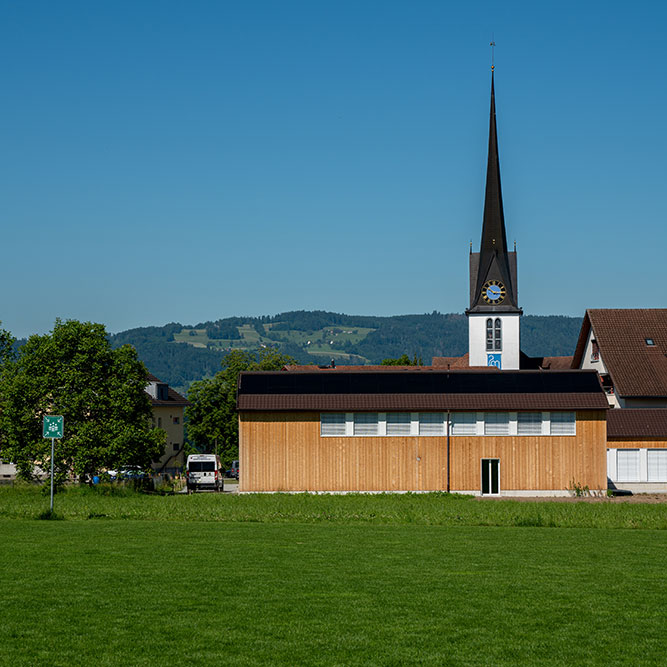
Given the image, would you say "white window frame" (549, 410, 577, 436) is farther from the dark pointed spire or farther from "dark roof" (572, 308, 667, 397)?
the dark pointed spire

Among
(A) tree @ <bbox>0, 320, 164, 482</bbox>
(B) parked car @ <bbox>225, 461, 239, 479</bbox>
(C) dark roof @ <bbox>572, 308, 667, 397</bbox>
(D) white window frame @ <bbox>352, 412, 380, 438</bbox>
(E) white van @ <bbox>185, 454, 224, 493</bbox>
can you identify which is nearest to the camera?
(A) tree @ <bbox>0, 320, 164, 482</bbox>

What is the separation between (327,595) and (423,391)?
36.9 metres

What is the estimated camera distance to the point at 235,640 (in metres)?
11.9

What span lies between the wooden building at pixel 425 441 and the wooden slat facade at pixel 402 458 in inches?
2.0

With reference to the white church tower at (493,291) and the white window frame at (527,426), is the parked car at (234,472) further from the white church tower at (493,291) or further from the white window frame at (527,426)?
the white window frame at (527,426)

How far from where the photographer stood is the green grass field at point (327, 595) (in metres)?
11.5

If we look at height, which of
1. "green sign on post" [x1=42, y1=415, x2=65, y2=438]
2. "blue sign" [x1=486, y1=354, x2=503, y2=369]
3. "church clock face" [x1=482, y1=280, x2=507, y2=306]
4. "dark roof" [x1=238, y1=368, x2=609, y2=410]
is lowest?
"green sign on post" [x1=42, y1=415, x2=65, y2=438]

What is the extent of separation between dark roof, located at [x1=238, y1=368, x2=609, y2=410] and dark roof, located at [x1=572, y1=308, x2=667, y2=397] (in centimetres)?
1446

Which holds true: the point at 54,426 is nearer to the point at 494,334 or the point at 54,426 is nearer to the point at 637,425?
the point at 637,425

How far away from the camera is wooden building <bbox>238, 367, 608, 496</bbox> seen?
166 feet

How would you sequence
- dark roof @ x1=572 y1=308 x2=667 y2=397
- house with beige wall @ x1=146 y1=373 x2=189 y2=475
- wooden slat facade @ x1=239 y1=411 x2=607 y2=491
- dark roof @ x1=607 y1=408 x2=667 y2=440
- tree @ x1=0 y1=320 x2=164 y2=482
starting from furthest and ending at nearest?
house with beige wall @ x1=146 y1=373 x2=189 y2=475, dark roof @ x1=572 y1=308 x2=667 y2=397, dark roof @ x1=607 y1=408 x2=667 y2=440, wooden slat facade @ x1=239 y1=411 x2=607 y2=491, tree @ x1=0 y1=320 x2=164 y2=482

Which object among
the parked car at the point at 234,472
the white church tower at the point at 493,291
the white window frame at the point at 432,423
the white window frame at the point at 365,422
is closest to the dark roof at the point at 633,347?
the white window frame at the point at 432,423

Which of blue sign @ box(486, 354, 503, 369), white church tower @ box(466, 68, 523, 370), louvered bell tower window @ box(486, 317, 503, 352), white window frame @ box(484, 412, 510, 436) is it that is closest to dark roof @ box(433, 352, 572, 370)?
blue sign @ box(486, 354, 503, 369)

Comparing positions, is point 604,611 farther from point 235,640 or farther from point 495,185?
point 495,185
